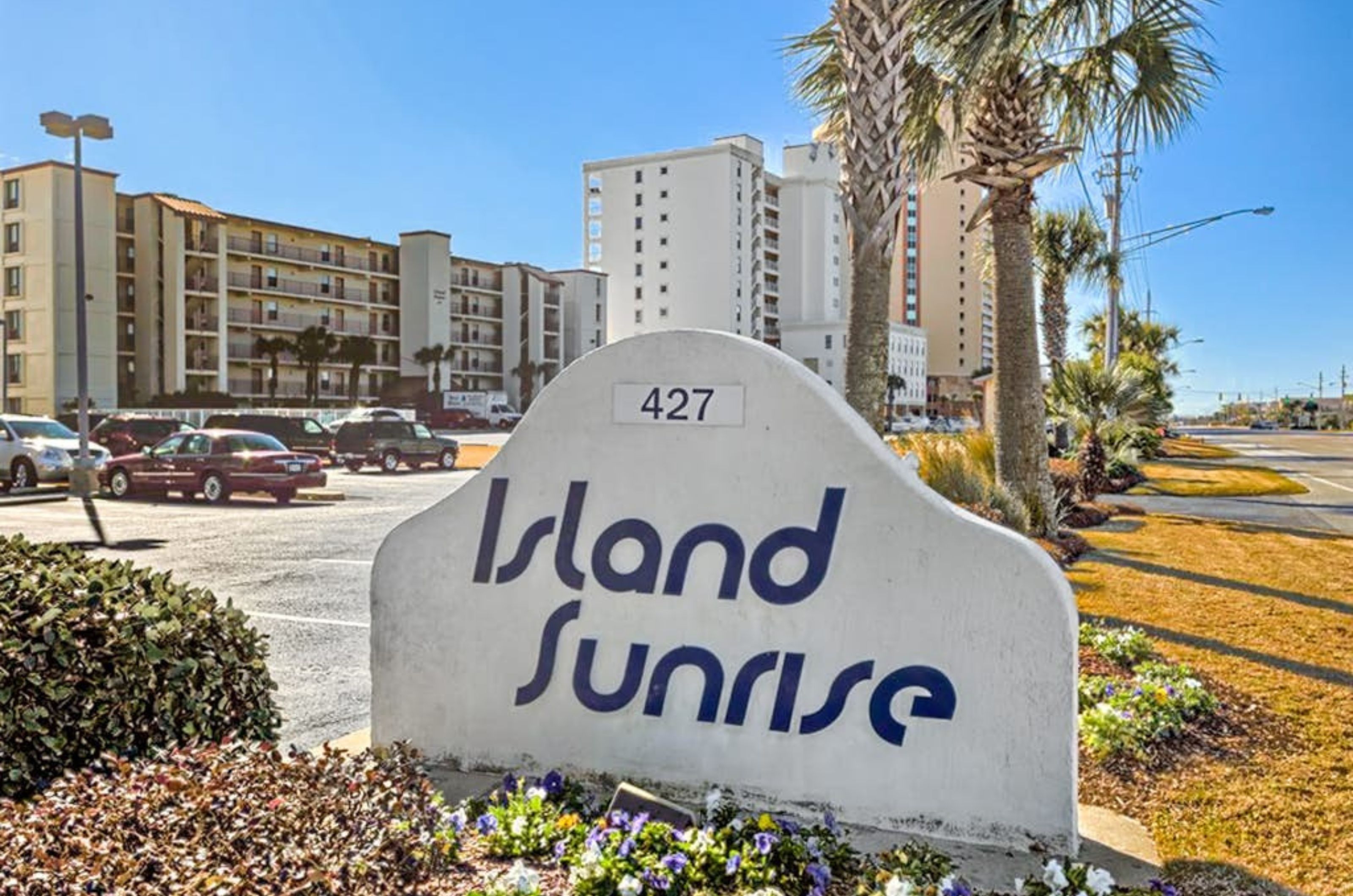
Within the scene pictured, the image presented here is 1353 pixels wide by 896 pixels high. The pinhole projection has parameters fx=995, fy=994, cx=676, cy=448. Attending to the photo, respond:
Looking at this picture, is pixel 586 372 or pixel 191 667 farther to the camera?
pixel 586 372

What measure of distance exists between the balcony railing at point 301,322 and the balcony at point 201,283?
2.00 m

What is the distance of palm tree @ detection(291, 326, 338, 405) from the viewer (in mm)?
64250

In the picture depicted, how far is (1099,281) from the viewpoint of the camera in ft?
108

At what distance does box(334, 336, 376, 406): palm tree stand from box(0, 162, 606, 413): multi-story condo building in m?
0.25

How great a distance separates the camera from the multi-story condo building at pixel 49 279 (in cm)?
5119

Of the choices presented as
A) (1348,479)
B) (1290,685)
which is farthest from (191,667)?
(1348,479)

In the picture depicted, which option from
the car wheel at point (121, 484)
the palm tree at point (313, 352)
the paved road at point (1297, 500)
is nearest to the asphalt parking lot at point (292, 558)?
the car wheel at point (121, 484)

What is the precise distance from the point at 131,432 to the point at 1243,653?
31.5 meters

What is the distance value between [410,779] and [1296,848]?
3.40 m

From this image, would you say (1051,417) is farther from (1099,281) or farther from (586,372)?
(586,372)

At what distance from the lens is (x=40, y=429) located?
969 inches

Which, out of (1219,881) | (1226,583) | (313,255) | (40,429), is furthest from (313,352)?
(1219,881)

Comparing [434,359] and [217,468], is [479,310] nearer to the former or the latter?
[434,359]

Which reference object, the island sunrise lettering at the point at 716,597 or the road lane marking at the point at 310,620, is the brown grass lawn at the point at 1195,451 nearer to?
the road lane marking at the point at 310,620
